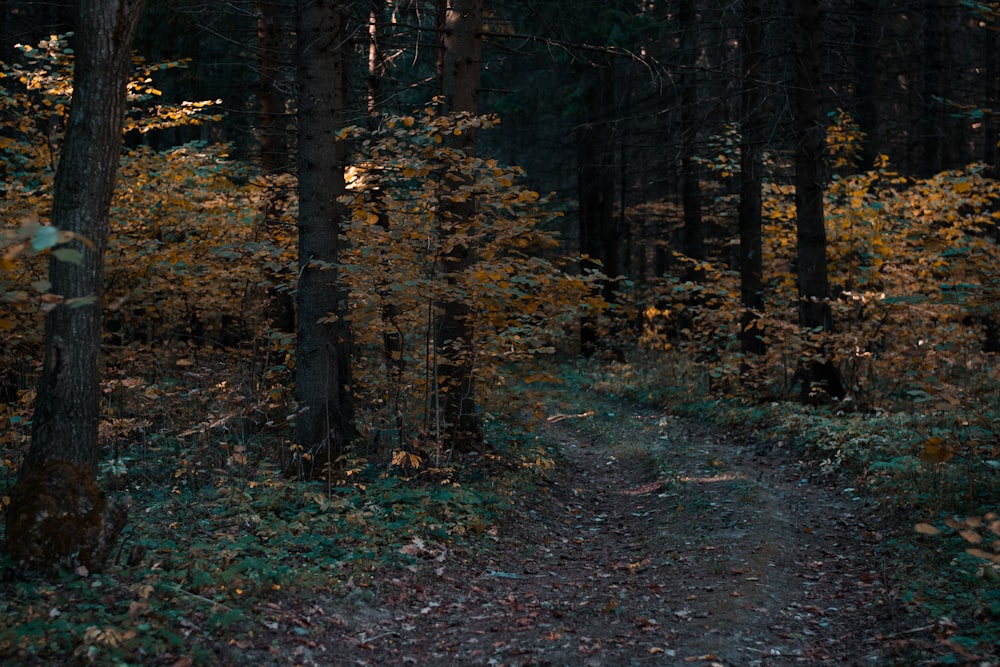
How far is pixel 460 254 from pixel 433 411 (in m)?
1.82

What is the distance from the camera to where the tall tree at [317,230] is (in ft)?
27.7

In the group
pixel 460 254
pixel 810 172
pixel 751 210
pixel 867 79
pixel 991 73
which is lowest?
pixel 460 254

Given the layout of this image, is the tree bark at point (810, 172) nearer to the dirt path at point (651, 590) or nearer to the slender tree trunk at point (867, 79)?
the slender tree trunk at point (867, 79)

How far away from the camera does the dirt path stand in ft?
17.1

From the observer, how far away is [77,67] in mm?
5164

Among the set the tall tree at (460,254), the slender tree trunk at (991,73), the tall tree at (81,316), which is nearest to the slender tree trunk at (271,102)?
the tall tree at (460,254)

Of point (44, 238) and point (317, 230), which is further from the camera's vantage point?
point (317, 230)

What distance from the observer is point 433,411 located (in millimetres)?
8836

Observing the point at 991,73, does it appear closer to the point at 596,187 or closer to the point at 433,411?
the point at 596,187

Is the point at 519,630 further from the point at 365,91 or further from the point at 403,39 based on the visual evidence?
the point at 365,91

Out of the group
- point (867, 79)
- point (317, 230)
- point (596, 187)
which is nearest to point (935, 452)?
point (317, 230)

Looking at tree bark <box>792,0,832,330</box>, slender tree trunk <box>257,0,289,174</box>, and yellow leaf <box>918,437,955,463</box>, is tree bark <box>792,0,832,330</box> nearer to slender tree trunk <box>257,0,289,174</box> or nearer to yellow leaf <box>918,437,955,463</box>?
yellow leaf <box>918,437,955,463</box>

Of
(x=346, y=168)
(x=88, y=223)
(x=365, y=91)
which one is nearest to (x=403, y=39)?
(x=365, y=91)

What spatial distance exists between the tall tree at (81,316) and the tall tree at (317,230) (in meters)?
3.23
